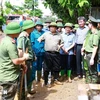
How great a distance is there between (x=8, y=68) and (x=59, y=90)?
9.37ft

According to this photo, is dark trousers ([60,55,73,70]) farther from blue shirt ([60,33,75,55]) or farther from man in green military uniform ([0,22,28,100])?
man in green military uniform ([0,22,28,100])

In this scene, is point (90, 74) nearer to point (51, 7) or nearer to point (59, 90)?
point (59, 90)

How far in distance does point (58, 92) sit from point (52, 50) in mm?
1114

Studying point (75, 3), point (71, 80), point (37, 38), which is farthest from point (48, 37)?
point (75, 3)

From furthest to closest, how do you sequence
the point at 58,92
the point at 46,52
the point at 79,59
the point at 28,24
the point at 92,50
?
the point at 79,59 < the point at 46,52 < the point at 58,92 < the point at 92,50 < the point at 28,24

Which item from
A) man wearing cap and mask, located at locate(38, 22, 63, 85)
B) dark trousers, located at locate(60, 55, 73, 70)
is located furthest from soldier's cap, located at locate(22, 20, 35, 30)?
dark trousers, located at locate(60, 55, 73, 70)

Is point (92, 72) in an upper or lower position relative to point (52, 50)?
lower

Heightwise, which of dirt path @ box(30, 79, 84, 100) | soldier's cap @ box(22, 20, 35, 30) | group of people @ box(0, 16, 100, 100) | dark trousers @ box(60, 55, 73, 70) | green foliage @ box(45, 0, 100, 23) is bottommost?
dirt path @ box(30, 79, 84, 100)

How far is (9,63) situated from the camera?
13.5ft

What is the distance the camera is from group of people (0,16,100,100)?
4.14 m

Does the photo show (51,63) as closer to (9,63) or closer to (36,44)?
(36,44)

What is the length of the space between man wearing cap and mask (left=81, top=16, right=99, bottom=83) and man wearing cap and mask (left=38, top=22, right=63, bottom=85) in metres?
1.24

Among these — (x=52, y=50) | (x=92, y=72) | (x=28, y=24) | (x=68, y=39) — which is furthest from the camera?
(x=68, y=39)

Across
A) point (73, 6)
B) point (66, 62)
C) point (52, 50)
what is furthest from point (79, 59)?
point (73, 6)
